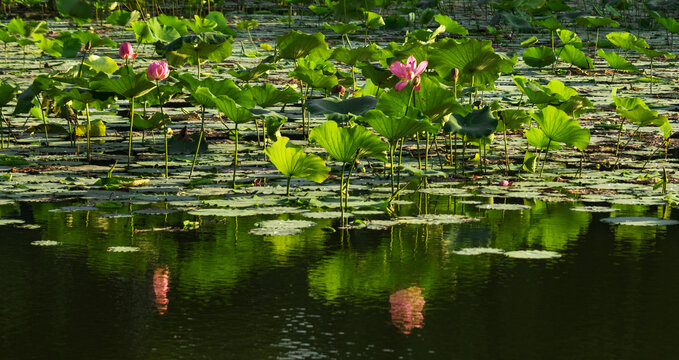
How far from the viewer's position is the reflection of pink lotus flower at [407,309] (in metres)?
2.30

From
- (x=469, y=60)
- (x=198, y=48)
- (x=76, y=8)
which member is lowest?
(x=469, y=60)

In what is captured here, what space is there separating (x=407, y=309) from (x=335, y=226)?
1.00m

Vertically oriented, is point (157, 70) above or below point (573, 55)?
A: below

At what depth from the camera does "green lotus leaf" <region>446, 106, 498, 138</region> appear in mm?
4035

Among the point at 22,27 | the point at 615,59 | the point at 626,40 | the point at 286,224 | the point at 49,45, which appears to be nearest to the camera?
the point at 286,224

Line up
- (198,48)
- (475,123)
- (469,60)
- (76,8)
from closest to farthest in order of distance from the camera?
(475,123), (469,60), (198,48), (76,8)

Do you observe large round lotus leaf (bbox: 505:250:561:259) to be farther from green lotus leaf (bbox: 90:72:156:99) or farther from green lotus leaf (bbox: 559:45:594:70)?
green lotus leaf (bbox: 559:45:594:70)

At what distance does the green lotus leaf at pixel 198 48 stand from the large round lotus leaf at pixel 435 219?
2.17 m

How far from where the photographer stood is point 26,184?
4.08m

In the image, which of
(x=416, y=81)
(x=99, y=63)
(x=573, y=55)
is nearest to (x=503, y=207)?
(x=416, y=81)

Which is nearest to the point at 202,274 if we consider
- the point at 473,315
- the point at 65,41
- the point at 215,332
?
the point at 215,332

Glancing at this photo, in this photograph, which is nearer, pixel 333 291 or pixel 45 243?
pixel 333 291

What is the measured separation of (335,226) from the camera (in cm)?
339

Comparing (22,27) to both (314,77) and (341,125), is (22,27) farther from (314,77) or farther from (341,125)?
(341,125)
